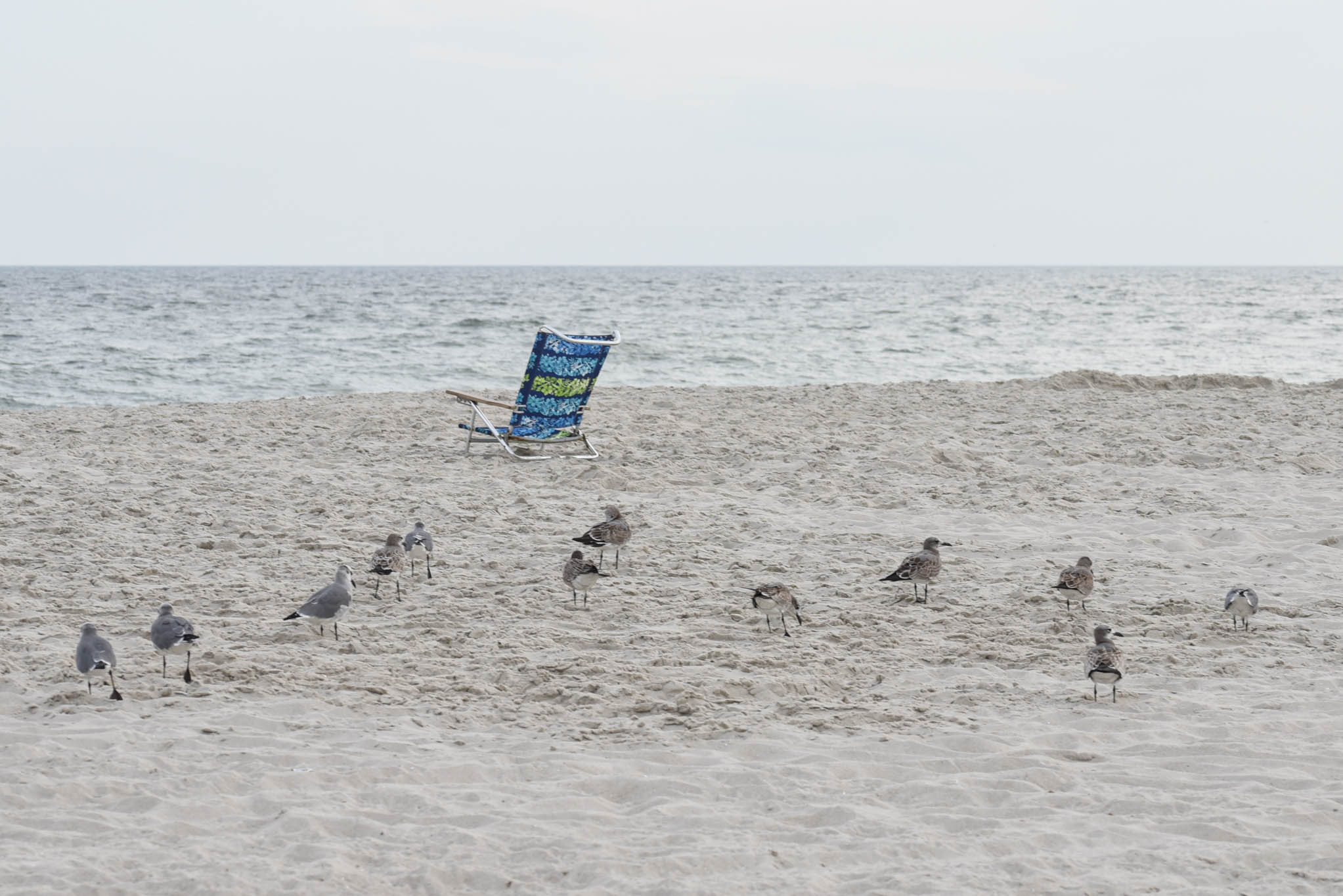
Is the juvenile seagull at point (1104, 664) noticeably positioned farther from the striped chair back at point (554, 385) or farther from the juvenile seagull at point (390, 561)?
the striped chair back at point (554, 385)

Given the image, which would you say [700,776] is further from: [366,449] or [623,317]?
[623,317]

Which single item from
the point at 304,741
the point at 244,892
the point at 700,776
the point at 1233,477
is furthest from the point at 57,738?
the point at 1233,477

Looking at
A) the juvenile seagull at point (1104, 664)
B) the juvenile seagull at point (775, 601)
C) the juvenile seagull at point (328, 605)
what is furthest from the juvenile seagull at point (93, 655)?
the juvenile seagull at point (1104, 664)

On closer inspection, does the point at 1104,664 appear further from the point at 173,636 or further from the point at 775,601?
the point at 173,636

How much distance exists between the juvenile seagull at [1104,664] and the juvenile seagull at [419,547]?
3553mm

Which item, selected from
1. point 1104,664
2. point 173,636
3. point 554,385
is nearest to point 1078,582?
point 1104,664

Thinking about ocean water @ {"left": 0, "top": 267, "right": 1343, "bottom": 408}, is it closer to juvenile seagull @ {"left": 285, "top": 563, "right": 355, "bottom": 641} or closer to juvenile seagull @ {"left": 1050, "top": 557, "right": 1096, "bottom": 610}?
juvenile seagull @ {"left": 285, "top": 563, "right": 355, "bottom": 641}

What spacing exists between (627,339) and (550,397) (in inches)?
683

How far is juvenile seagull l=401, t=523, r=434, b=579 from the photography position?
6199 mm

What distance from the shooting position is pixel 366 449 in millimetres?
10070

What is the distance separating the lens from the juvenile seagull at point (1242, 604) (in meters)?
5.33

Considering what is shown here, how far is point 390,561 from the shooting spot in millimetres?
5840

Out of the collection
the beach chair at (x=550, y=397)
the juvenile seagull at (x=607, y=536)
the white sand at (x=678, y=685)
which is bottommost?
the white sand at (x=678, y=685)

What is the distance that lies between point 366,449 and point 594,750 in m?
6.53
